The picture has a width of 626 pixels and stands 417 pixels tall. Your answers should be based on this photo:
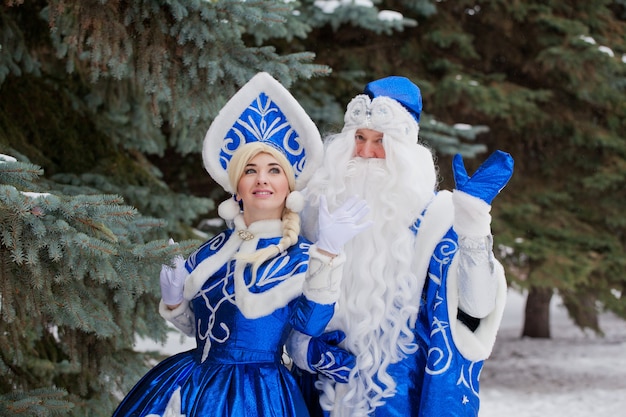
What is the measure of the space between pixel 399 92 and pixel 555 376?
6.99 m

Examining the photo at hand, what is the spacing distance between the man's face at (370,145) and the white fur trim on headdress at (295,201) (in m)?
0.32

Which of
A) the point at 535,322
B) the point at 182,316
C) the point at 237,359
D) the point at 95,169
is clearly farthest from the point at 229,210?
the point at 535,322

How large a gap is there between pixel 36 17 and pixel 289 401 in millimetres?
3206

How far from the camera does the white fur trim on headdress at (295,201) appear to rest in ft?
9.33

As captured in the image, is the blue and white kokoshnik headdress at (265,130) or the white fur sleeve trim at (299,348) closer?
the white fur sleeve trim at (299,348)

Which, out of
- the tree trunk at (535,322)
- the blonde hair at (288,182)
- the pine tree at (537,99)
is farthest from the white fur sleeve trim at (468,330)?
the tree trunk at (535,322)

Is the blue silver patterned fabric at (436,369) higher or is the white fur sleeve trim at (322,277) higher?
the white fur sleeve trim at (322,277)

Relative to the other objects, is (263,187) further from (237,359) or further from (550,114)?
(550,114)

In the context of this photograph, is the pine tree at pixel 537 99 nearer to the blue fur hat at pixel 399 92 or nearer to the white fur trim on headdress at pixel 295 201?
the blue fur hat at pixel 399 92

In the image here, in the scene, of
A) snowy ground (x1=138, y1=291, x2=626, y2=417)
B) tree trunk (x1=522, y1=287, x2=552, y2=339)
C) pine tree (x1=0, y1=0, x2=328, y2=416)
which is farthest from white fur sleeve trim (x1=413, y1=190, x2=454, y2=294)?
tree trunk (x1=522, y1=287, x2=552, y2=339)

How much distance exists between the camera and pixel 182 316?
9.91 ft

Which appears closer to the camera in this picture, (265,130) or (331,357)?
(331,357)

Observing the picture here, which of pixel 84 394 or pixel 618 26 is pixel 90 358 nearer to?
pixel 84 394

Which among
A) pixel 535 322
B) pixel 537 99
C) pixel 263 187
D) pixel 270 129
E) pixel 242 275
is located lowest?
pixel 535 322
